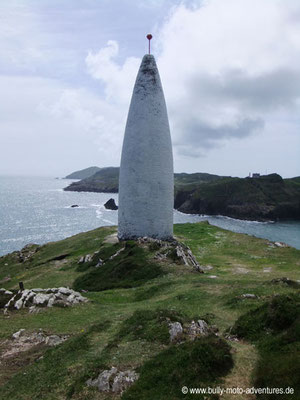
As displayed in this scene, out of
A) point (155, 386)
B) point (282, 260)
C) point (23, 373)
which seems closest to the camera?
point (155, 386)

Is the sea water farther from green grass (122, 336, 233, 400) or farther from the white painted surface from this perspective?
green grass (122, 336, 233, 400)

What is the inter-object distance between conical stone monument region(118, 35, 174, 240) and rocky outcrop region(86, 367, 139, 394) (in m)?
20.9

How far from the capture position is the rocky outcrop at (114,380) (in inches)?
307

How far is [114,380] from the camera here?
8000 mm

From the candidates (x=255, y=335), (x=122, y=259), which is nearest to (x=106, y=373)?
(x=255, y=335)

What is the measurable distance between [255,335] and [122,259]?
15.1m

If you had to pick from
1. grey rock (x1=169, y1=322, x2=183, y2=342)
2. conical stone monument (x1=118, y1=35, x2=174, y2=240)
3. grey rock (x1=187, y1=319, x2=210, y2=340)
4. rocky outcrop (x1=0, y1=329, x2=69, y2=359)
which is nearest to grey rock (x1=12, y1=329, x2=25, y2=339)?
rocky outcrop (x1=0, y1=329, x2=69, y2=359)

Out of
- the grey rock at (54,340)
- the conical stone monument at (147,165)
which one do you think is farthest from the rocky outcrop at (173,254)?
the grey rock at (54,340)

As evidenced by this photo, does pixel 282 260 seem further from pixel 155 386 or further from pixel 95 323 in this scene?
pixel 155 386

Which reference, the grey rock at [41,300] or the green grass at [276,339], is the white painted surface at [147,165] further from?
the green grass at [276,339]

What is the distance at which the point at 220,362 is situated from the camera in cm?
780

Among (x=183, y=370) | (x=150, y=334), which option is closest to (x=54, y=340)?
(x=150, y=334)

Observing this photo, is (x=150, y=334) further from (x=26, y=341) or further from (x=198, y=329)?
(x=26, y=341)

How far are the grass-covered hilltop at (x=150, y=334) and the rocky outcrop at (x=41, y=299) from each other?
5 cm
